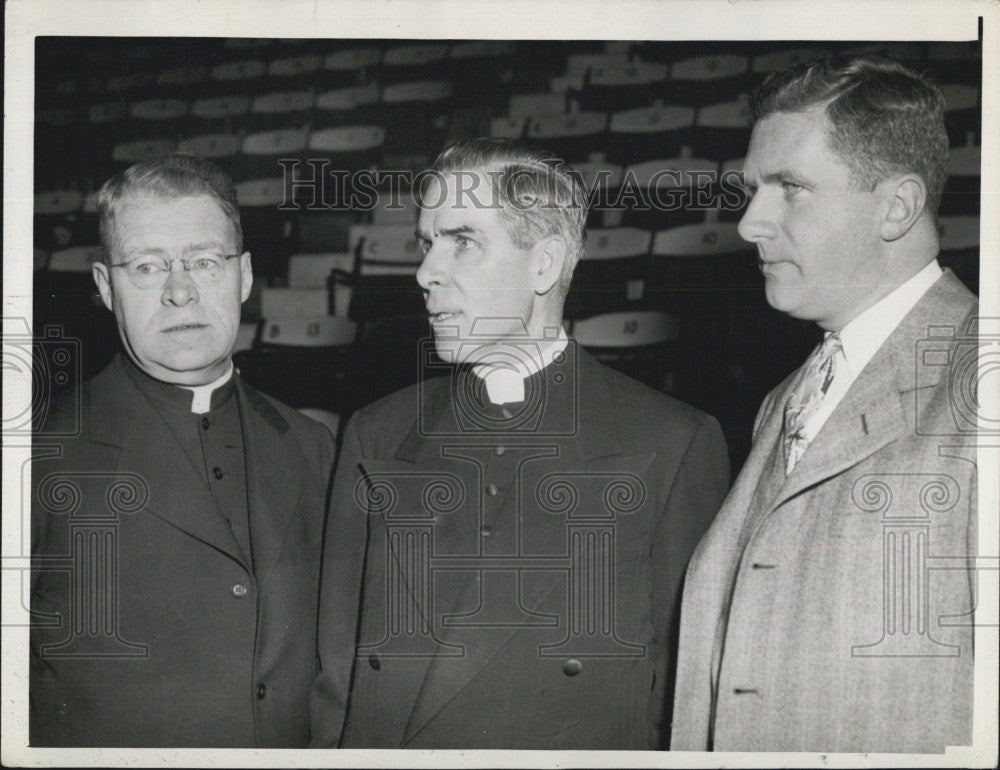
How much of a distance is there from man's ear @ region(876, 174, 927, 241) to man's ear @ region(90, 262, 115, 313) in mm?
1603

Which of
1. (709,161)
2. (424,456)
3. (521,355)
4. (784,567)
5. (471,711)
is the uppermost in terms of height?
(709,161)

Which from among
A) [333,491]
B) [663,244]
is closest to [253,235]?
[333,491]

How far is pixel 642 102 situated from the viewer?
226 cm

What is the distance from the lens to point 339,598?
2.17 m

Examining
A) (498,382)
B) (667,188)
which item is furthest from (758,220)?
(498,382)

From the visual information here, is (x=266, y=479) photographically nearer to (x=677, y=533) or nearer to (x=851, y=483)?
(x=677, y=533)

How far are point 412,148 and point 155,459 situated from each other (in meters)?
0.86

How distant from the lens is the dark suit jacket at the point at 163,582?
2.13 metres

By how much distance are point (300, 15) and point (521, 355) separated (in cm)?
90

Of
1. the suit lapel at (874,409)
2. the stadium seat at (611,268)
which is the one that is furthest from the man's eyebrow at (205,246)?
the suit lapel at (874,409)

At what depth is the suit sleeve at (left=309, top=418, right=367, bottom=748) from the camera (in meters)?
2.14

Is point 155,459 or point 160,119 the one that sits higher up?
point 160,119

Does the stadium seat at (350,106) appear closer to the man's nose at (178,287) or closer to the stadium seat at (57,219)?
the man's nose at (178,287)

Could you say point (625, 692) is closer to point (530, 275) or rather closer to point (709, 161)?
point (530, 275)
